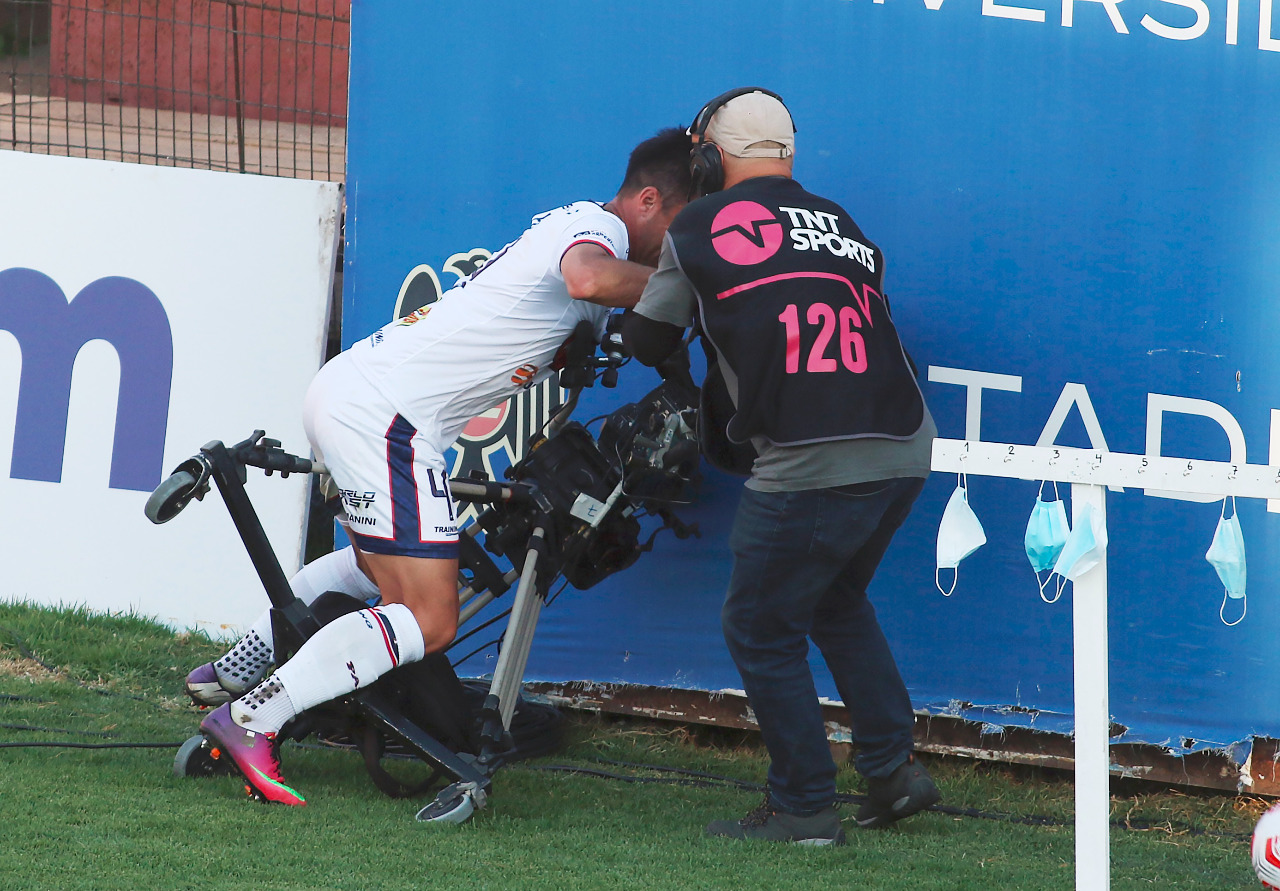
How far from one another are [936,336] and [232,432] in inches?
98.5

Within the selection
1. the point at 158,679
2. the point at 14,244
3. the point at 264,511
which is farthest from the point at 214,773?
the point at 14,244

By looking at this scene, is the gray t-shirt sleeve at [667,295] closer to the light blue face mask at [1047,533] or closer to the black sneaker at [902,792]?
the light blue face mask at [1047,533]

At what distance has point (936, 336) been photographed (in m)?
3.71

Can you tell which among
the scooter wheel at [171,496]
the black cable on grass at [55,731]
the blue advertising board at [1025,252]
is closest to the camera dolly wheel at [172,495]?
the scooter wheel at [171,496]

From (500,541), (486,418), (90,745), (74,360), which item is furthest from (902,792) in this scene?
(74,360)

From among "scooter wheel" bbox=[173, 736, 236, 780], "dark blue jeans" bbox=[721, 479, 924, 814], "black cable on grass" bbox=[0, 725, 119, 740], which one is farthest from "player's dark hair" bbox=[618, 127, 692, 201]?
"black cable on grass" bbox=[0, 725, 119, 740]

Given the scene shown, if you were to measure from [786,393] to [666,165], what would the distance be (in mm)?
794

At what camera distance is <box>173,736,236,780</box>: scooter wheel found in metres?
3.25

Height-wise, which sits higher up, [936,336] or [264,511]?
[936,336]

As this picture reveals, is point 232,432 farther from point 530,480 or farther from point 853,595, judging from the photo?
point 853,595

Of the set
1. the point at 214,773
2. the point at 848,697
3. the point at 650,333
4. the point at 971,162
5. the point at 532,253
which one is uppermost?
the point at 971,162

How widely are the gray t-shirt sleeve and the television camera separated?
378 millimetres

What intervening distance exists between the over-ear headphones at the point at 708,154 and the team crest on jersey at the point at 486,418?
1135 mm

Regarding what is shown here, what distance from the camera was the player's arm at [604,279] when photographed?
3043 millimetres
